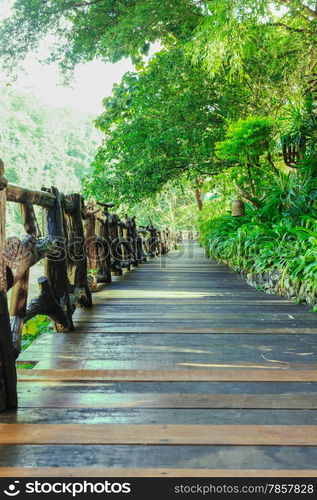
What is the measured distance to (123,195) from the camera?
29.8 feet

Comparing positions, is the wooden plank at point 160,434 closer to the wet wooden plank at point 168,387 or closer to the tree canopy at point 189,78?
the wet wooden plank at point 168,387

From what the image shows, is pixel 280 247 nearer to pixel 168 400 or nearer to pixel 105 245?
pixel 105 245

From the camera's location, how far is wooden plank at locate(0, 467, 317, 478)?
1145 millimetres

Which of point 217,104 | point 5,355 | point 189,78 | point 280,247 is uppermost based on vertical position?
point 189,78

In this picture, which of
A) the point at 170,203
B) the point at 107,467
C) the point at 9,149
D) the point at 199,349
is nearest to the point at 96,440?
the point at 107,467

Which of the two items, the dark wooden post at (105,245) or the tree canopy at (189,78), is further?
the tree canopy at (189,78)

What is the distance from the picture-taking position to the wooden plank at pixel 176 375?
1874 millimetres

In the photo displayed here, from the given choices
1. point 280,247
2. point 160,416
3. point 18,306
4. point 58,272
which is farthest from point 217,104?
point 160,416

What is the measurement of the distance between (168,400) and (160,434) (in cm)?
28

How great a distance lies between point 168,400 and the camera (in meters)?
1.65

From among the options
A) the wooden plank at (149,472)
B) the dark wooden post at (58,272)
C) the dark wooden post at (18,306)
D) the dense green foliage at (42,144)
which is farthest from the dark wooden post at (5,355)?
the dense green foliage at (42,144)

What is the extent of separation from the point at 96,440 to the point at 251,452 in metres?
0.44

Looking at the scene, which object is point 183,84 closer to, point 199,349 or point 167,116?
point 167,116

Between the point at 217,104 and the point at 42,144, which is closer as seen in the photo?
the point at 217,104
